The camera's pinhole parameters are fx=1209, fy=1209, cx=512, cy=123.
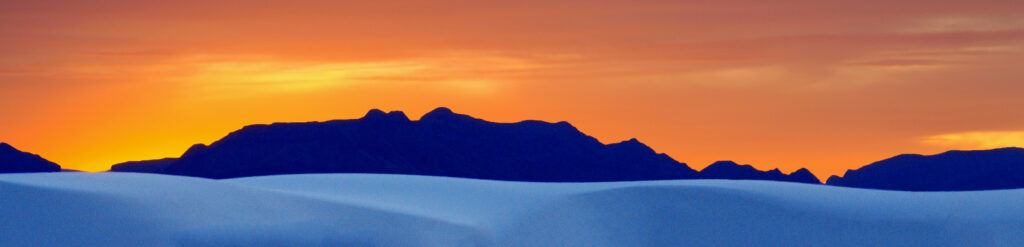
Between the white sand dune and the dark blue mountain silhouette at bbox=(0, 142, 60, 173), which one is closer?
the white sand dune

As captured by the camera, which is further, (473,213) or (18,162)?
(18,162)

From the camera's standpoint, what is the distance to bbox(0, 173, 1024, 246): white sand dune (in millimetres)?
19766

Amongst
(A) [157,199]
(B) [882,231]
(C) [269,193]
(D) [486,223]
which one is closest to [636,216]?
(D) [486,223]

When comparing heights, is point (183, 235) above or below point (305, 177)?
below

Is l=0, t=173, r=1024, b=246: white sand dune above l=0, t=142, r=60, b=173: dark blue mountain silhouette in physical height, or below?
below

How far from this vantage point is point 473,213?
971 inches

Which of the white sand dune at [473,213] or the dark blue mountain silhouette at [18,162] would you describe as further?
the dark blue mountain silhouette at [18,162]

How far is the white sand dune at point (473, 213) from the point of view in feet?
64.8

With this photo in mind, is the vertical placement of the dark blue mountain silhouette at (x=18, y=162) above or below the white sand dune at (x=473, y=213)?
above

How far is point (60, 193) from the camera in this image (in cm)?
2033

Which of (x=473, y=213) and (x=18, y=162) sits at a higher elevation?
(x=18, y=162)

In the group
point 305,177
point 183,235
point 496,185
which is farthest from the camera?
point 305,177

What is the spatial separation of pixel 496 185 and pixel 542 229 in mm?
5650

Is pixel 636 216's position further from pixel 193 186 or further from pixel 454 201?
pixel 193 186
